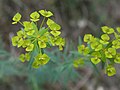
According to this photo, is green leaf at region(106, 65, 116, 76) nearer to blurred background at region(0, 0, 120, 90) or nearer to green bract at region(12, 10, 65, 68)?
green bract at region(12, 10, 65, 68)

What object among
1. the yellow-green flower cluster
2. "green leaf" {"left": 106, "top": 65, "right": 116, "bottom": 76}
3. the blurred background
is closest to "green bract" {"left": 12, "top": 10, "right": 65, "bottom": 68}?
the yellow-green flower cluster

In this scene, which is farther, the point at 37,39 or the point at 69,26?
the point at 69,26

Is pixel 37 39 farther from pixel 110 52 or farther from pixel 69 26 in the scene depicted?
pixel 69 26

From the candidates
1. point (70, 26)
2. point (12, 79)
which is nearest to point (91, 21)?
point (70, 26)

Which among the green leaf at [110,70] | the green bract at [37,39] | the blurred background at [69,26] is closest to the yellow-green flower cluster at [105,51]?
the green leaf at [110,70]

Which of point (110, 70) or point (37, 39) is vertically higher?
point (37, 39)

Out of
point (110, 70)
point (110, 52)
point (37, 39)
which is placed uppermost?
point (37, 39)

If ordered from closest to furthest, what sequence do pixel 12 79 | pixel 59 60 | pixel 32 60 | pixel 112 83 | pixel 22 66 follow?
pixel 32 60 < pixel 59 60 < pixel 22 66 < pixel 12 79 < pixel 112 83

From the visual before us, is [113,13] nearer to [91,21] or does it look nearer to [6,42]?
[91,21]

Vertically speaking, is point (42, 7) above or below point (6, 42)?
above

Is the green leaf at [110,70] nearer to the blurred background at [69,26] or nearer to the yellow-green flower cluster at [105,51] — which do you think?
the yellow-green flower cluster at [105,51]

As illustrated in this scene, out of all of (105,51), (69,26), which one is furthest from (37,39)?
(69,26)
